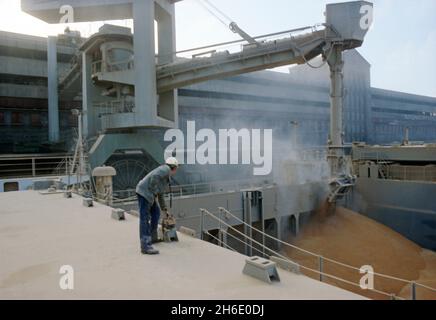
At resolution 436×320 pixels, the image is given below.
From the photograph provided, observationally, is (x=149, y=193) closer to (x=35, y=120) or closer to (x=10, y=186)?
(x=10, y=186)

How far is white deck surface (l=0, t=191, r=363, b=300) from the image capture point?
295 cm

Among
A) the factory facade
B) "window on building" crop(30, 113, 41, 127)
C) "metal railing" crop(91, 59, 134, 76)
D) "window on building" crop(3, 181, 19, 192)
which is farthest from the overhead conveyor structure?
"window on building" crop(30, 113, 41, 127)

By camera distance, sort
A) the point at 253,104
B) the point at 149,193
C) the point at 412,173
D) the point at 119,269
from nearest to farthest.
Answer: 1. the point at 119,269
2. the point at 149,193
3. the point at 412,173
4. the point at 253,104

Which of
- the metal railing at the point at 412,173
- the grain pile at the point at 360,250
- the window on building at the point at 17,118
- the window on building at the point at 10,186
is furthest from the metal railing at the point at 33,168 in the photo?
the metal railing at the point at 412,173

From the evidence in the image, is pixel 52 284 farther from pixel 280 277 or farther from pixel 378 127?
pixel 378 127

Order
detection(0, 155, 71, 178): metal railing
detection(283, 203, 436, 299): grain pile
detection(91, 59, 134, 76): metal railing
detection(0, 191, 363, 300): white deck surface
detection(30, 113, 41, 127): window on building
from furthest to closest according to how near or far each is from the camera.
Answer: detection(30, 113, 41, 127): window on building < detection(91, 59, 134, 76): metal railing < detection(0, 155, 71, 178): metal railing < detection(283, 203, 436, 299): grain pile < detection(0, 191, 363, 300): white deck surface

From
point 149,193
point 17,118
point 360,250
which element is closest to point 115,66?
point 17,118

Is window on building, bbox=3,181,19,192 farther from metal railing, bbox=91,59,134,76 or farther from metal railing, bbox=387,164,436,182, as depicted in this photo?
metal railing, bbox=387,164,436,182

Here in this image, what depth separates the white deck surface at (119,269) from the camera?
295 cm

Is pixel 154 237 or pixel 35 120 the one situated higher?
pixel 35 120

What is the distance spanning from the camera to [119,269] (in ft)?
11.8

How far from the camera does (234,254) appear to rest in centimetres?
406

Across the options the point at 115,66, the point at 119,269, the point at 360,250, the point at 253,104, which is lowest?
the point at 360,250
